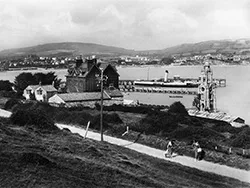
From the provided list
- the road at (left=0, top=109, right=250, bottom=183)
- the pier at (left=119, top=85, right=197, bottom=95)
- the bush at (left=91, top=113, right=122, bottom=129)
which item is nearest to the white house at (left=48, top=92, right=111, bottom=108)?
the bush at (left=91, top=113, right=122, bottom=129)

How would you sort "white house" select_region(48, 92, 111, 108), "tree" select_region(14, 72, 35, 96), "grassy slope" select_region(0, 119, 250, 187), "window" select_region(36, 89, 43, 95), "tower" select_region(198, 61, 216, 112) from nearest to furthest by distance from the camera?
"grassy slope" select_region(0, 119, 250, 187) < "white house" select_region(48, 92, 111, 108) < "window" select_region(36, 89, 43, 95) < "tower" select_region(198, 61, 216, 112) < "tree" select_region(14, 72, 35, 96)

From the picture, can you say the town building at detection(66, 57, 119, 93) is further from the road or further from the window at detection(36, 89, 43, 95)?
the road

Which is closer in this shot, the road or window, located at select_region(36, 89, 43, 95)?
the road

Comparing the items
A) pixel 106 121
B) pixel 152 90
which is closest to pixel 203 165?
pixel 106 121

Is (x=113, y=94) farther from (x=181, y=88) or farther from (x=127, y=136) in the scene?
(x=181, y=88)

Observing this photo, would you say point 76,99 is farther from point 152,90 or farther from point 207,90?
point 152,90

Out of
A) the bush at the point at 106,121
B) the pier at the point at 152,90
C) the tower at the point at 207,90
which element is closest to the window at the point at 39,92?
the bush at the point at 106,121

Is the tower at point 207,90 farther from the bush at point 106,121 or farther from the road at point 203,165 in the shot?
the road at point 203,165
